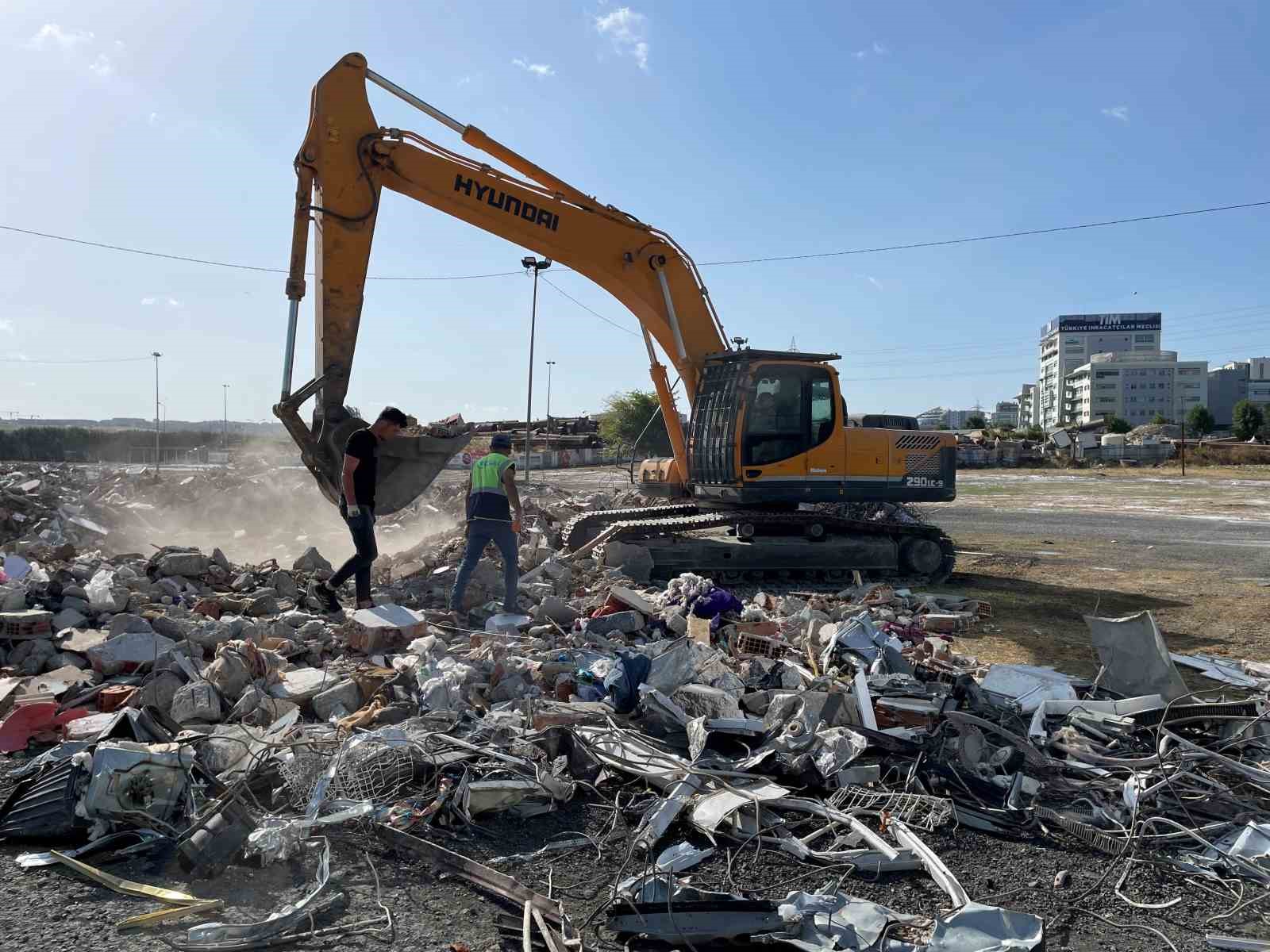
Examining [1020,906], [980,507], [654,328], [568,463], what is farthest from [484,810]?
[568,463]

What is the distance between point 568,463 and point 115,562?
42.9 m

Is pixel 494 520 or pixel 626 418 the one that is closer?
pixel 494 520

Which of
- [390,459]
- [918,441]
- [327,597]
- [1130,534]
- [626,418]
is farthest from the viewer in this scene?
[626,418]

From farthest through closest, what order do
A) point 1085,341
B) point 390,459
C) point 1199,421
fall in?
point 1085,341
point 1199,421
point 390,459

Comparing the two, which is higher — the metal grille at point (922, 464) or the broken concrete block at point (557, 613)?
the metal grille at point (922, 464)

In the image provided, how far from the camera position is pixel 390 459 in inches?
340

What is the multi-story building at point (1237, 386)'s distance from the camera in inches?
5566

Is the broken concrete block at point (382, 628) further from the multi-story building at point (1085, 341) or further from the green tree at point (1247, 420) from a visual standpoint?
the multi-story building at point (1085, 341)

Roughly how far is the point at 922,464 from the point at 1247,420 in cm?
7926

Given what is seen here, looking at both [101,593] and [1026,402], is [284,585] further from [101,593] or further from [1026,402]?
[1026,402]

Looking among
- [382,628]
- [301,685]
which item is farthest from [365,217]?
[301,685]

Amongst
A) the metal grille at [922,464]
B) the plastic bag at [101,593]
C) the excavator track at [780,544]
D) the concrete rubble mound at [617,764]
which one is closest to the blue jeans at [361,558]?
the concrete rubble mound at [617,764]

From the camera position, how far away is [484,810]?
12.7 ft

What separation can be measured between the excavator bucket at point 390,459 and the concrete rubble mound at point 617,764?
1.90m
